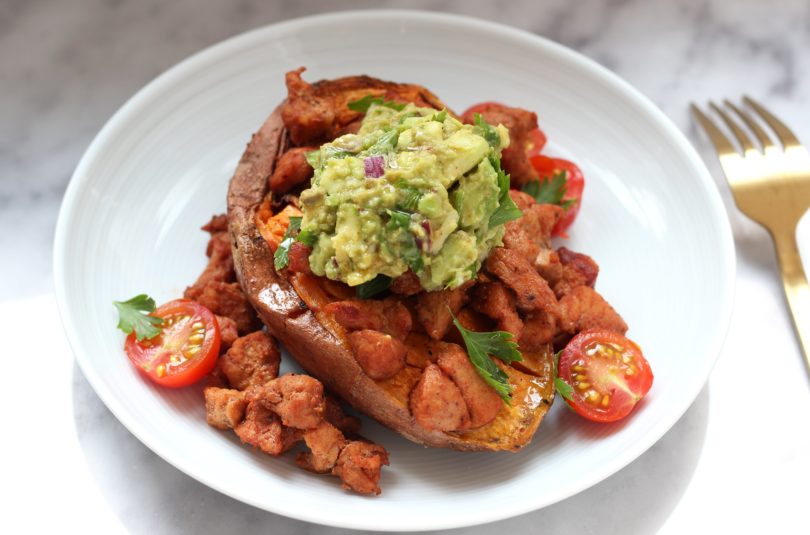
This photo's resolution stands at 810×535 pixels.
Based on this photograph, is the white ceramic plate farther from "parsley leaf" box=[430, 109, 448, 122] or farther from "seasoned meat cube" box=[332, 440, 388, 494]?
"parsley leaf" box=[430, 109, 448, 122]

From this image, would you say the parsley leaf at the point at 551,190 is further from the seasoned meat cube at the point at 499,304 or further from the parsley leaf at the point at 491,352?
the parsley leaf at the point at 491,352

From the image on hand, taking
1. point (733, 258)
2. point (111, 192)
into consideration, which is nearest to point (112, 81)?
point (111, 192)

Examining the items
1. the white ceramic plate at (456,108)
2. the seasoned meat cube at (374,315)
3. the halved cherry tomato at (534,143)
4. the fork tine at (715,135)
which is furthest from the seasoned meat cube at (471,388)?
the fork tine at (715,135)

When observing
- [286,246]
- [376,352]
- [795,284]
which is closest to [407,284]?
[376,352]

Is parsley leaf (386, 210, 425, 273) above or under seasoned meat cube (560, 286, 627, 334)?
above

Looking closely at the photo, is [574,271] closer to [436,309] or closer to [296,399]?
[436,309]

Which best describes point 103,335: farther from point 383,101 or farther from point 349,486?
point 383,101

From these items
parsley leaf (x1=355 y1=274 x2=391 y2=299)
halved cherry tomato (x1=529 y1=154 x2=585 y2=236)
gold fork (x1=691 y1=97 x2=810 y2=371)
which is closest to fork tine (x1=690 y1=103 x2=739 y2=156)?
gold fork (x1=691 y1=97 x2=810 y2=371)
